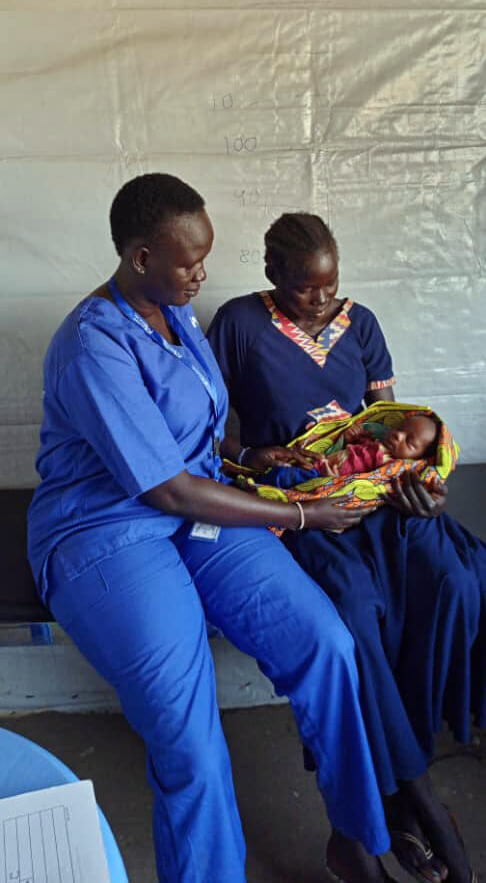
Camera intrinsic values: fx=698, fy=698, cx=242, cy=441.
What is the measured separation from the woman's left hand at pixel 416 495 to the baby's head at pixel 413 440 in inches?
2.7

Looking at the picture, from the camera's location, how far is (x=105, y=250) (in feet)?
7.35

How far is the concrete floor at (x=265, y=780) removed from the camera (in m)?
1.65

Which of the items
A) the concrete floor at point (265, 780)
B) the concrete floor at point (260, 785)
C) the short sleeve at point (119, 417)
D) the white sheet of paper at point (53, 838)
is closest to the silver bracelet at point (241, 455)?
the short sleeve at point (119, 417)

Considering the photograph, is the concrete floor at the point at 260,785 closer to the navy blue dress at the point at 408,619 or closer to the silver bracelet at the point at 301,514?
the navy blue dress at the point at 408,619

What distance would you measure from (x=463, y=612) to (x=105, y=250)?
1.53 metres

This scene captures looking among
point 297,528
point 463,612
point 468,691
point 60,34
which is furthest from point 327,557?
point 60,34

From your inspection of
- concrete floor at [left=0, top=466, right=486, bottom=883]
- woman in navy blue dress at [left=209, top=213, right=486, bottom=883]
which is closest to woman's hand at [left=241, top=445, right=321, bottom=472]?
woman in navy blue dress at [left=209, top=213, right=486, bottom=883]

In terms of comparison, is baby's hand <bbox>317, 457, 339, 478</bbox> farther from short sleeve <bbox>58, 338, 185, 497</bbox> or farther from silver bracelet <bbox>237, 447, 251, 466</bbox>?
short sleeve <bbox>58, 338, 185, 497</bbox>

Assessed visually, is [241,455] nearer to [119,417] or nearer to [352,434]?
[352,434]

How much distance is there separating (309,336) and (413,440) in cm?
44

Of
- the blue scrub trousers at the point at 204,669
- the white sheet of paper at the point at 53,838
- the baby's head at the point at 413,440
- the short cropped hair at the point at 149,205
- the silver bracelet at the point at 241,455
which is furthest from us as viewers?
the silver bracelet at the point at 241,455

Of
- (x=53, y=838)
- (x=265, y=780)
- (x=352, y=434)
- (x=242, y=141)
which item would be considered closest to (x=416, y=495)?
(x=352, y=434)

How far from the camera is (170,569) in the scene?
150 cm

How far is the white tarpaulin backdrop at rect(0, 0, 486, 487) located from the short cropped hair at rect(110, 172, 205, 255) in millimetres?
736
